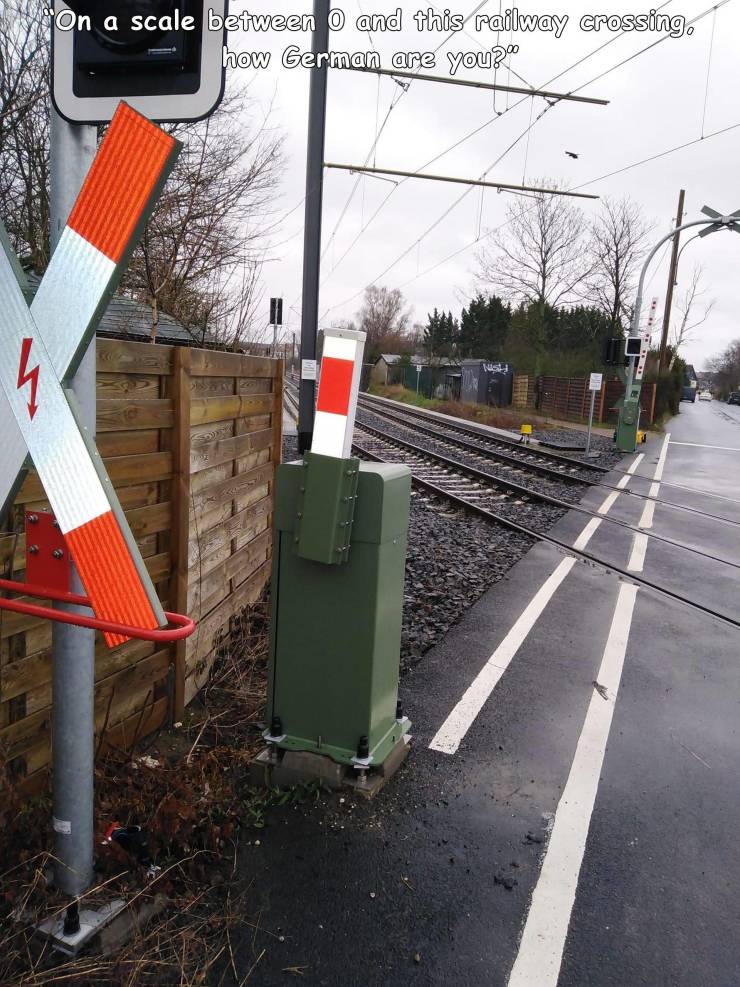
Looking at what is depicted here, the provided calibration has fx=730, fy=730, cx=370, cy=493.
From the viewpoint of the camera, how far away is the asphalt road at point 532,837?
7.98 ft

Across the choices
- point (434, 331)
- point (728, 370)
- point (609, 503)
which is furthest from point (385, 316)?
point (609, 503)

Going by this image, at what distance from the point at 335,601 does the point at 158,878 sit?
1.26 m

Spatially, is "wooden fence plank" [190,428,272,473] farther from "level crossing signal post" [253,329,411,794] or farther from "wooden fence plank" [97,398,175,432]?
"level crossing signal post" [253,329,411,794]

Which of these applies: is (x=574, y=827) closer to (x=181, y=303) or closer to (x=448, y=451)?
(x=181, y=303)

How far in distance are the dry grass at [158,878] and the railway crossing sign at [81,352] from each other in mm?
1190

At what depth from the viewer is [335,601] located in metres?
3.25

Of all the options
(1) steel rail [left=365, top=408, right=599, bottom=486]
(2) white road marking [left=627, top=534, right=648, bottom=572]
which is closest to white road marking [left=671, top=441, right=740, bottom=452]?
(1) steel rail [left=365, top=408, right=599, bottom=486]

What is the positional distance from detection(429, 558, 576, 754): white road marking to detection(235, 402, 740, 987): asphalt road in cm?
2

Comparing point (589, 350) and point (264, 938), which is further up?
point (589, 350)

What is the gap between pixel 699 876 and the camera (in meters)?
2.91

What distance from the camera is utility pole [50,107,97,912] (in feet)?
6.37

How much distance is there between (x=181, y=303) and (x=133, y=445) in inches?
281

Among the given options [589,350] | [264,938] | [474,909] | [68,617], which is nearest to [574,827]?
[474,909]

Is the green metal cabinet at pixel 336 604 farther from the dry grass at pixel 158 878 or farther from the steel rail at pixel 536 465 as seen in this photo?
the steel rail at pixel 536 465
